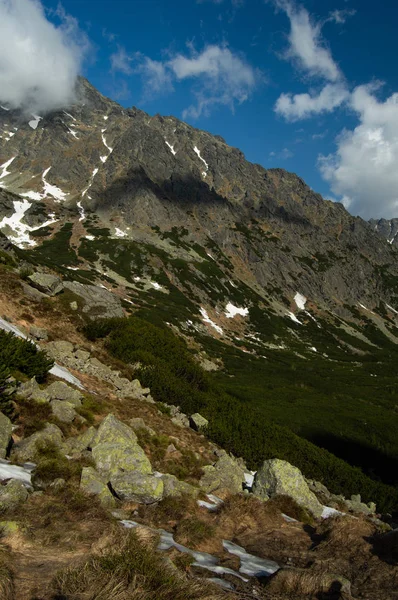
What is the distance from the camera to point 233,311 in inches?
5797

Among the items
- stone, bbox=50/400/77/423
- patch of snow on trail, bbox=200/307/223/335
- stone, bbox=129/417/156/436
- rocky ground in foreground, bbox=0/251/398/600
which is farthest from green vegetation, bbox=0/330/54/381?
patch of snow on trail, bbox=200/307/223/335

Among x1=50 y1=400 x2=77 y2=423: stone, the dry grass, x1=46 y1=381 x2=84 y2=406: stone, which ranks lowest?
x1=50 y1=400 x2=77 y2=423: stone

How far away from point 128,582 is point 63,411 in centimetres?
922

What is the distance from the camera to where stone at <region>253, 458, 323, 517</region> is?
43.2ft

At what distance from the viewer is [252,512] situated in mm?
10906

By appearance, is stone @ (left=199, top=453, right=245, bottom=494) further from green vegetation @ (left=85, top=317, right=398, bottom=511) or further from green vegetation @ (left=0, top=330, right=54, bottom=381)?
green vegetation @ (left=0, top=330, right=54, bottom=381)

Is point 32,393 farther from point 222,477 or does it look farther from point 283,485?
point 283,485

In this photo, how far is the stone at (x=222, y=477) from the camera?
1253 centimetres

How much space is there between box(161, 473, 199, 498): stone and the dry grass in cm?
518

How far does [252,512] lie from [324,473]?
20.2 metres

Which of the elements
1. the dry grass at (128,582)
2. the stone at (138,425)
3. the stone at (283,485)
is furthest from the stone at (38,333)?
the dry grass at (128,582)

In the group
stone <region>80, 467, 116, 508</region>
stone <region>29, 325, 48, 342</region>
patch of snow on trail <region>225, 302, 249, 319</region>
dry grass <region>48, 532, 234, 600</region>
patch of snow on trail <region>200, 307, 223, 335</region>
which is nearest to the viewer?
dry grass <region>48, 532, 234, 600</region>

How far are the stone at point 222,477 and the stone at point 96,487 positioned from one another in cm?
468

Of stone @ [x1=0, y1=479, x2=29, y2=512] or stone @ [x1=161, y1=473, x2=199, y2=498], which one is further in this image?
stone @ [x1=161, y1=473, x2=199, y2=498]
